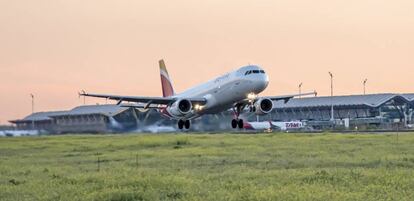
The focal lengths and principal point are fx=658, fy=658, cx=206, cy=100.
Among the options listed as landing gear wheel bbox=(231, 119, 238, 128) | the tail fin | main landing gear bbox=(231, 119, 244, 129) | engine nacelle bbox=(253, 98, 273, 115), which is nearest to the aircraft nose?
engine nacelle bbox=(253, 98, 273, 115)

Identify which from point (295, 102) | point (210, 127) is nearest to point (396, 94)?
point (295, 102)

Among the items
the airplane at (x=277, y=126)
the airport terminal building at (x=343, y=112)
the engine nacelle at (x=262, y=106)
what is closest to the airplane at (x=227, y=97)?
the engine nacelle at (x=262, y=106)

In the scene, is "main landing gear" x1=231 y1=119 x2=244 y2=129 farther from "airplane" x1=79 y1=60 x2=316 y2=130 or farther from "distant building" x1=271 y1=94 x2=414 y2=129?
"distant building" x1=271 y1=94 x2=414 y2=129

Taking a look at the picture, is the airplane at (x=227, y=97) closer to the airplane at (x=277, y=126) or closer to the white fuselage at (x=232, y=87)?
the white fuselage at (x=232, y=87)

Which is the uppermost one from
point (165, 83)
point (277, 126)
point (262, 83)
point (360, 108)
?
Answer: point (165, 83)

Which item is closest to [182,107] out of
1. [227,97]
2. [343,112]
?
[227,97]

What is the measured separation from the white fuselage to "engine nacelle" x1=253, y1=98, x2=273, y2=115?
6.47 ft

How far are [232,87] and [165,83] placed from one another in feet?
91.2

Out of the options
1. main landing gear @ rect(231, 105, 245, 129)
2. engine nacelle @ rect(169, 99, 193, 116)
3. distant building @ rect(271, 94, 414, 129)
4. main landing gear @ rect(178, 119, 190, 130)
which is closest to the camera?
engine nacelle @ rect(169, 99, 193, 116)

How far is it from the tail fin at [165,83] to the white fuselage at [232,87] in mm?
21195

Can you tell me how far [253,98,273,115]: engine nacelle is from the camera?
195 ft

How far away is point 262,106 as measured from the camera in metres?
59.9

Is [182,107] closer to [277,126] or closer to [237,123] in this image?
[237,123]

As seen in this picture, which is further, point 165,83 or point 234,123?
point 165,83
